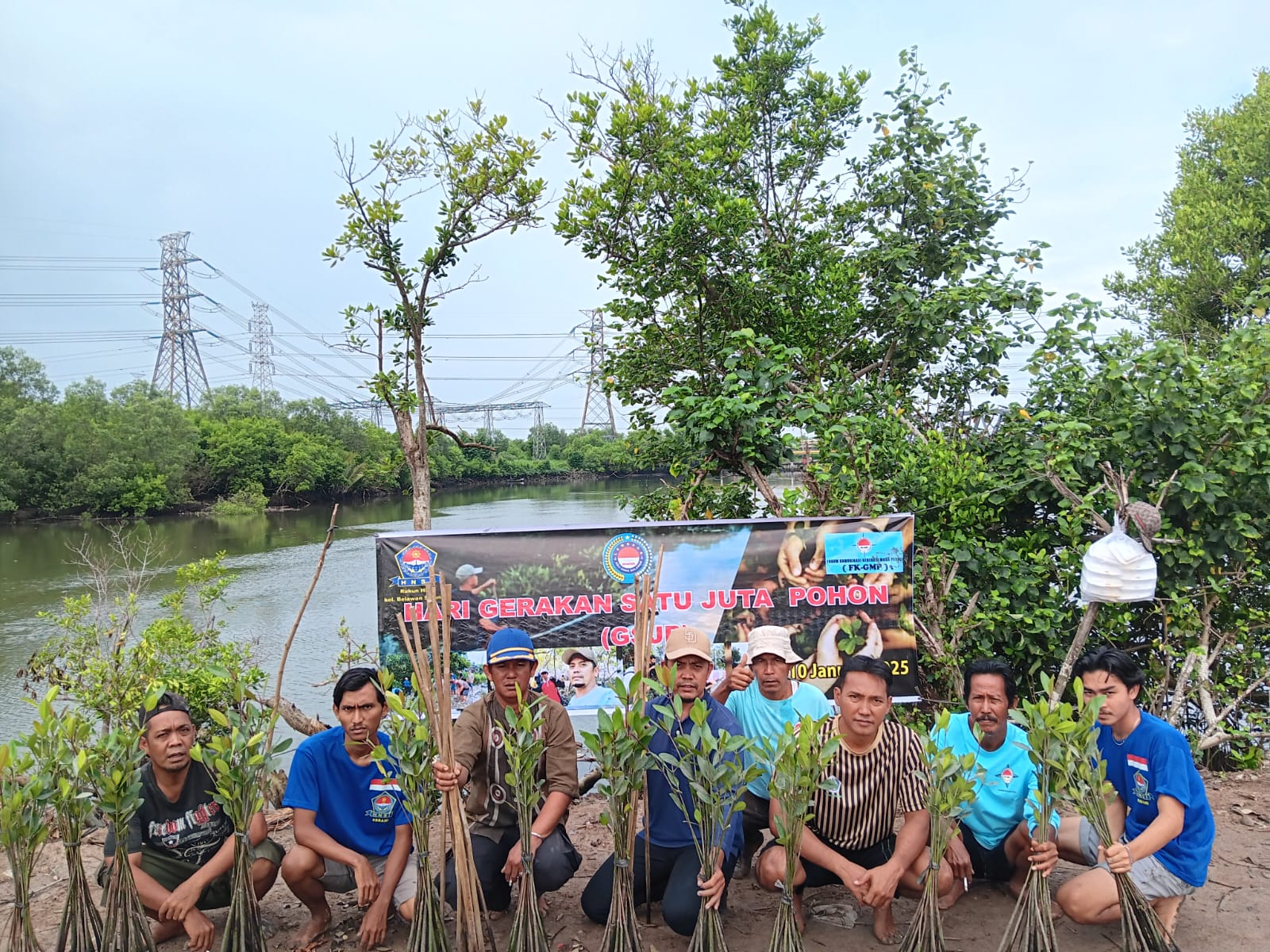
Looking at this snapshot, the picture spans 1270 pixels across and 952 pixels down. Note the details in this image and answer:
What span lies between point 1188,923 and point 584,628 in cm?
263

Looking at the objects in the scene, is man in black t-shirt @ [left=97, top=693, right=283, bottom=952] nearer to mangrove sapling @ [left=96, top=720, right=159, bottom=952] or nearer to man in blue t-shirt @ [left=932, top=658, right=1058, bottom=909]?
mangrove sapling @ [left=96, top=720, right=159, bottom=952]

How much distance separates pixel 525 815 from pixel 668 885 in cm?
63

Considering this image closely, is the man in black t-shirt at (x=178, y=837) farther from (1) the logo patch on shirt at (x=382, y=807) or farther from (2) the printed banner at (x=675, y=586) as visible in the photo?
(2) the printed banner at (x=675, y=586)

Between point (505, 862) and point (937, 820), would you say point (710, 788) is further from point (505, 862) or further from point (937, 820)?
point (505, 862)

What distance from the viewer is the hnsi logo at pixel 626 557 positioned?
4234 millimetres

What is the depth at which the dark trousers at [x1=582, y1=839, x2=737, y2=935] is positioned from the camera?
9.18 ft

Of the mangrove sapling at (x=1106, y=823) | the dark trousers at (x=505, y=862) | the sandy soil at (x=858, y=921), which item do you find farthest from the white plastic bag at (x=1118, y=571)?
the dark trousers at (x=505, y=862)

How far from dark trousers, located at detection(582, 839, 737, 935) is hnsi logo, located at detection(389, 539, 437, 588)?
67.3 inches

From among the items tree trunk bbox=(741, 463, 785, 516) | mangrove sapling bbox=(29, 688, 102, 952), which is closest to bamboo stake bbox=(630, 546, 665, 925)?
mangrove sapling bbox=(29, 688, 102, 952)

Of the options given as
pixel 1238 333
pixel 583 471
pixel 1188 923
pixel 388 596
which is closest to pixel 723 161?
pixel 1238 333

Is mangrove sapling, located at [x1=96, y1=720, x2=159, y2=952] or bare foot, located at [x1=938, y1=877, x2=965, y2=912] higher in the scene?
mangrove sapling, located at [x1=96, y1=720, x2=159, y2=952]

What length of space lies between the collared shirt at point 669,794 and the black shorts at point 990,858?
0.87m

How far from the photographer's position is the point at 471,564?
419 cm

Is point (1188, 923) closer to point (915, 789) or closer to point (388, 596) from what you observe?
point (915, 789)
